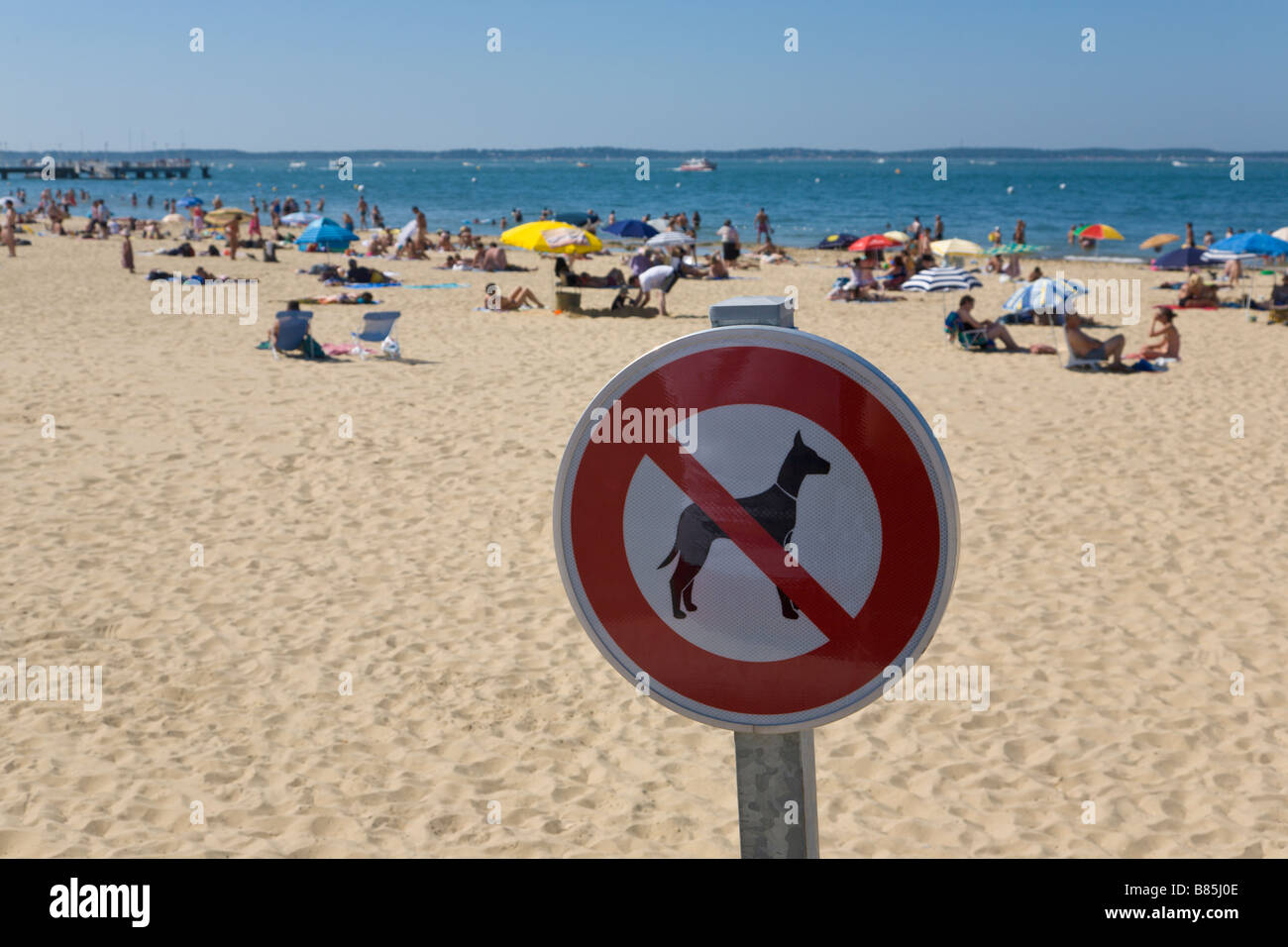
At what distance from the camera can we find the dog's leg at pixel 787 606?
150 centimetres

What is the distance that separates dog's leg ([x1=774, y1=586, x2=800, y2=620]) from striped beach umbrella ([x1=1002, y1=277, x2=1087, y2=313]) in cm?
1656

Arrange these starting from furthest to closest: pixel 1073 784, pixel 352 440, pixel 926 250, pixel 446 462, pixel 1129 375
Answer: pixel 926 250 → pixel 1129 375 → pixel 352 440 → pixel 446 462 → pixel 1073 784

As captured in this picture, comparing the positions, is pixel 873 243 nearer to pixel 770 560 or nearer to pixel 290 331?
pixel 290 331

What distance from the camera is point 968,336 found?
1559cm

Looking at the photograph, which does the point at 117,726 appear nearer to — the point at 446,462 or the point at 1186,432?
the point at 446,462

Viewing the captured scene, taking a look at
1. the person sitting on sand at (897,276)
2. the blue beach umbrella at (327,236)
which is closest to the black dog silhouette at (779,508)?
the person sitting on sand at (897,276)

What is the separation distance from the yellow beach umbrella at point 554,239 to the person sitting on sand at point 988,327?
8.36 m

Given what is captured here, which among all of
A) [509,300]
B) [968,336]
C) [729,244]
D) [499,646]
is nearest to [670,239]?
[729,244]

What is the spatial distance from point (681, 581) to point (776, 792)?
34 cm

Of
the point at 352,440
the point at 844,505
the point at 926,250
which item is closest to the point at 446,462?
the point at 352,440

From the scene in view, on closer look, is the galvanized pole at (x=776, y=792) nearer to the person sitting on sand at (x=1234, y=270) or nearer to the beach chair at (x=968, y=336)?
the beach chair at (x=968, y=336)

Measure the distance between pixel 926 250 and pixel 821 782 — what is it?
1014 inches

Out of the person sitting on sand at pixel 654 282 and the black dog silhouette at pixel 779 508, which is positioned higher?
the person sitting on sand at pixel 654 282
